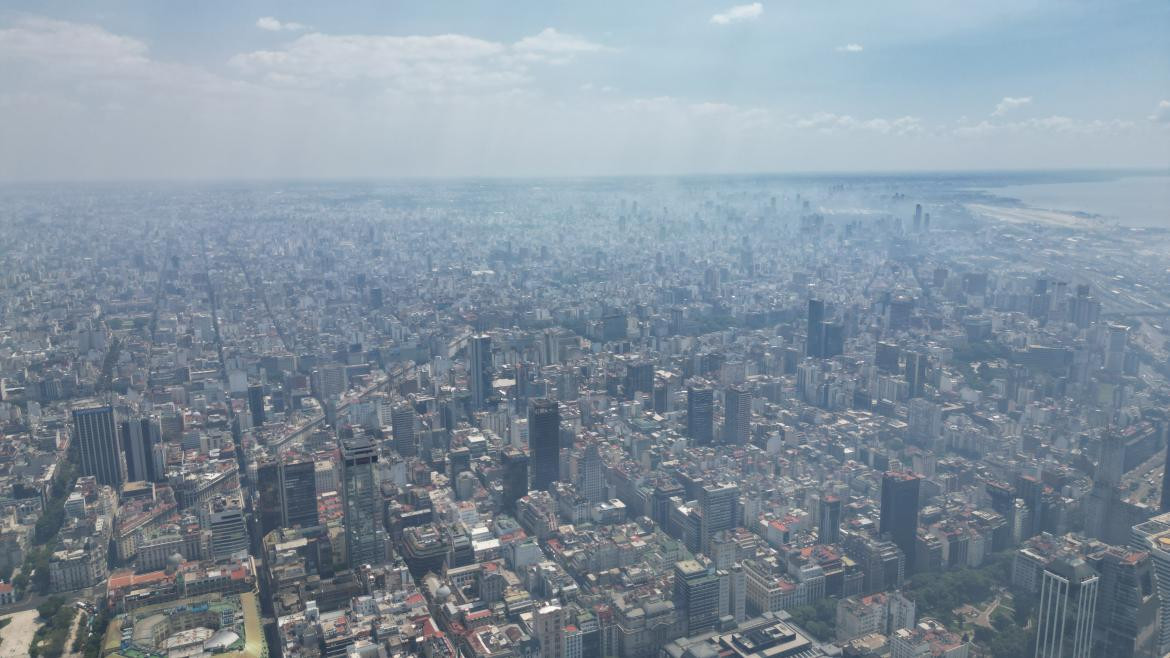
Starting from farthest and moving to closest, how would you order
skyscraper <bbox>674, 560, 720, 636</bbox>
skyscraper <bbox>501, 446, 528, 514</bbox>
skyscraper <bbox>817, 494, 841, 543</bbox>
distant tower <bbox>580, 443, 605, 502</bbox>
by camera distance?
1. distant tower <bbox>580, 443, 605, 502</bbox>
2. skyscraper <bbox>501, 446, 528, 514</bbox>
3. skyscraper <bbox>817, 494, 841, 543</bbox>
4. skyscraper <bbox>674, 560, 720, 636</bbox>

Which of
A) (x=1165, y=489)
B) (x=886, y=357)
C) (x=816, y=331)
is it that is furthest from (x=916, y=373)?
(x=1165, y=489)

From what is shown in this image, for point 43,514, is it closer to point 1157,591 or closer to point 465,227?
point 1157,591

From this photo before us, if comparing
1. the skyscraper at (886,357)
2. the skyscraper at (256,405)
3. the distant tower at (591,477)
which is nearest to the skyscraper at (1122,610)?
the distant tower at (591,477)

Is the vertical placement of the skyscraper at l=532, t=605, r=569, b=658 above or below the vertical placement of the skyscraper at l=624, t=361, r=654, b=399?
below

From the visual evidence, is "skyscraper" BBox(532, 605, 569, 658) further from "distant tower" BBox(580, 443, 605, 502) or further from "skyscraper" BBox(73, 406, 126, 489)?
"skyscraper" BBox(73, 406, 126, 489)

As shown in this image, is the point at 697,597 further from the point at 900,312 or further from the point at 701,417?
the point at 900,312

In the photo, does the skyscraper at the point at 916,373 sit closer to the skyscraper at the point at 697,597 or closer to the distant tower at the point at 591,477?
the distant tower at the point at 591,477

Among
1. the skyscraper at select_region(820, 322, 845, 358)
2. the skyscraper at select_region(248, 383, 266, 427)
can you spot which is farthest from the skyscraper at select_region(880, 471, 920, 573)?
the skyscraper at select_region(248, 383, 266, 427)
